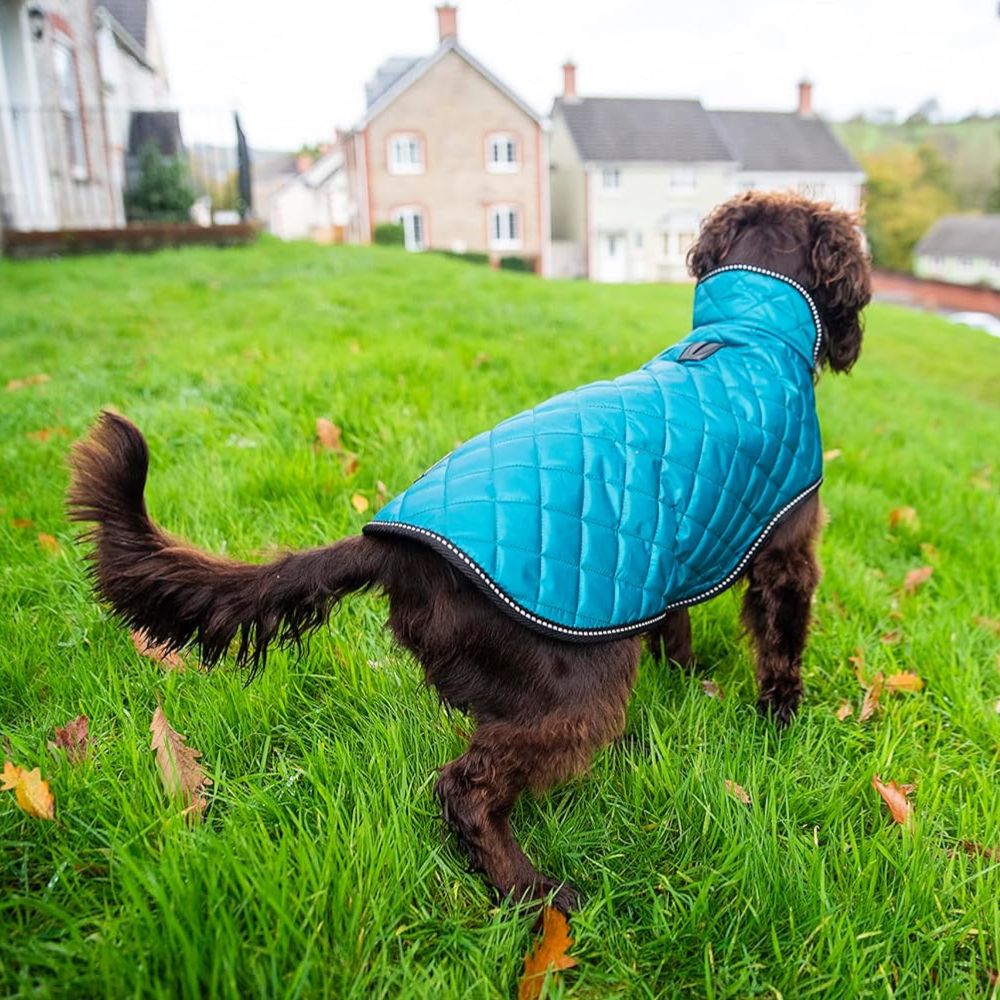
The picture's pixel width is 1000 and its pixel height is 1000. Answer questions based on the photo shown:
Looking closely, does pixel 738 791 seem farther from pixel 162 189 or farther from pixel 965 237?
pixel 965 237

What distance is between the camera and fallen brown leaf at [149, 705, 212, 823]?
189cm

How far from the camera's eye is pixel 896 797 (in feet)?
6.98

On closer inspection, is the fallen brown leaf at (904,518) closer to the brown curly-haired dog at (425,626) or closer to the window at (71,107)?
the brown curly-haired dog at (425,626)

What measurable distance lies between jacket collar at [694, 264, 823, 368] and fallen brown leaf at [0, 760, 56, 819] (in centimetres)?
216

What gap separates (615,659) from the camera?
1.96 metres

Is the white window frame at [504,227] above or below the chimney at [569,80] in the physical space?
below

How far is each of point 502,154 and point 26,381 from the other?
3235 centimetres

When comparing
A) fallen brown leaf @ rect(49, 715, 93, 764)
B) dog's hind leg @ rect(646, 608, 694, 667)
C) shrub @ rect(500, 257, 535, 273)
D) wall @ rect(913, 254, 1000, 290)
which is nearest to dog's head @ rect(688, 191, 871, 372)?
dog's hind leg @ rect(646, 608, 694, 667)

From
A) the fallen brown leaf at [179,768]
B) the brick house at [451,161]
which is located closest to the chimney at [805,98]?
the brick house at [451,161]

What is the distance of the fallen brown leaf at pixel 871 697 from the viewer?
8.44 ft

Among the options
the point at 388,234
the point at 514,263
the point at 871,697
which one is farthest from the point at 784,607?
the point at 514,263

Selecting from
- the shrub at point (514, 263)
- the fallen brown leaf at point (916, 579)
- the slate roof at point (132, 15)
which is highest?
the slate roof at point (132, 15)

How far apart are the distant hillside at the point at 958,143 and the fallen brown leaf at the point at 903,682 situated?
7180 cm

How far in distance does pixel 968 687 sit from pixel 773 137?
162ft
